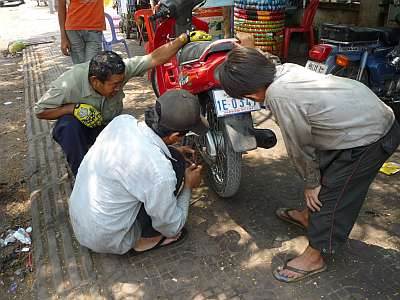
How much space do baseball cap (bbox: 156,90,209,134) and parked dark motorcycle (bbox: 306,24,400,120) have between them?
7.32 ft

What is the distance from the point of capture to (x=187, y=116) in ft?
7.27

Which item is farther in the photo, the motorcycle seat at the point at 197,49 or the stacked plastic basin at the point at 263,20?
the stacked plastic basin at the point at 263,20

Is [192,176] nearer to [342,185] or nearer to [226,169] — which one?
[226,169]

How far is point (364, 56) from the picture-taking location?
4.16 m

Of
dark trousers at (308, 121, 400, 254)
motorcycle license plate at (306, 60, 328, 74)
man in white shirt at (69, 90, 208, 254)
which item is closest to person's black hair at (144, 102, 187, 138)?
A: man in white shirt at (69, 90, 208, 254)

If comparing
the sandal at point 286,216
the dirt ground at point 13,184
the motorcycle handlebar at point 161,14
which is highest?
the motorcycle handlebar at point 161,14

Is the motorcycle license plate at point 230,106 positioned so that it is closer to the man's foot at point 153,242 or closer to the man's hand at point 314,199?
the man's hand at point 314,199

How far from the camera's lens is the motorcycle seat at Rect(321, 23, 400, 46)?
13.3 ft

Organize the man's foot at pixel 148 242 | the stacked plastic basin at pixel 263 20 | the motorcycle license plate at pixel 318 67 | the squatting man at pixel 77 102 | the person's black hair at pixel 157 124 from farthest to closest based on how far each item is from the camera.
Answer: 1. the stacked plastic basin at pixel 263 20
2. the motorcycle license plate at pixel 318 67
3. the squatting man at pixel 77 102
4. the man's foot at pixel 148 242
5. the person's black hair at pixel 157 124

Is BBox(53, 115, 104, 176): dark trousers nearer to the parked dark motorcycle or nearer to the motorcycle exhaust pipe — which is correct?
the motorcycle exhaust pipe

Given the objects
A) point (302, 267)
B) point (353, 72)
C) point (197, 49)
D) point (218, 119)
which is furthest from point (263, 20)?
point (302, 267)

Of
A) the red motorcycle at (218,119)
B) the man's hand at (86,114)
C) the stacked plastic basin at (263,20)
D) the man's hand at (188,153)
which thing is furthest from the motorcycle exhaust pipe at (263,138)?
the stacked plastic basin at (263,20)

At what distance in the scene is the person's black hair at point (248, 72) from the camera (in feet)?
6.37

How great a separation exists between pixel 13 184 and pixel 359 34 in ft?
12.0
